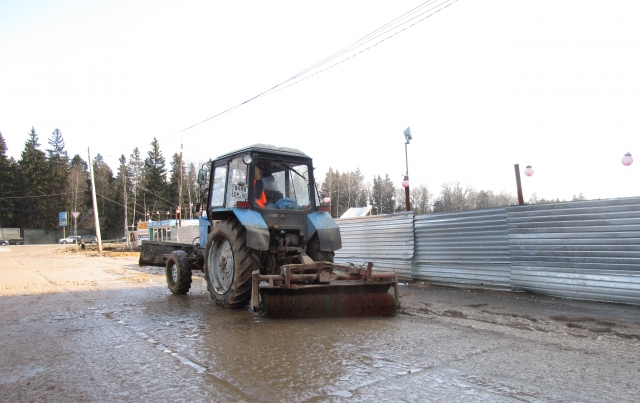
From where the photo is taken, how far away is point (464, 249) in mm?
9031

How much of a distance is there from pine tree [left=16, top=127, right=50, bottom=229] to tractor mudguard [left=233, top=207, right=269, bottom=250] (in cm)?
7579

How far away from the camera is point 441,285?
31.2 feet

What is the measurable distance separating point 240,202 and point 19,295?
5.69 meters

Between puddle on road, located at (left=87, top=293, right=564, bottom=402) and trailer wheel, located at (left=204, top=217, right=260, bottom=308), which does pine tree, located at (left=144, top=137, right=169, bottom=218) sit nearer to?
trailer wheel, located at (left=204, top=217, right=260, bottom=308)

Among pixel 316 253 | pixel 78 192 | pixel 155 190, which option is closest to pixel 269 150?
pixel 316 253

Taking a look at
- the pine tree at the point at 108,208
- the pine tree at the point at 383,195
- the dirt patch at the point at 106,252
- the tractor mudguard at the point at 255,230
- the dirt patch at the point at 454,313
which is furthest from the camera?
the pine tree at the point at 108,208

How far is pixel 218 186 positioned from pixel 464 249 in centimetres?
526

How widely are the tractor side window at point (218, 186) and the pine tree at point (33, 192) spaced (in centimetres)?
7394

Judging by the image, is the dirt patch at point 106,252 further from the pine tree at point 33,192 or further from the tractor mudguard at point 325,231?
the pine tree at point 33,192

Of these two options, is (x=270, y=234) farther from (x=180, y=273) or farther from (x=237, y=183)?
(x=180, y=273)

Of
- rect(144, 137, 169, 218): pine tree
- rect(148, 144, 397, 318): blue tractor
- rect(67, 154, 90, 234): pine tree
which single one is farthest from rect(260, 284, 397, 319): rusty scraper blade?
rect(67, 154, 90, 234): pine tree

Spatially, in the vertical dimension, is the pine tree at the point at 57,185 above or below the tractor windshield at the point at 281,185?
above

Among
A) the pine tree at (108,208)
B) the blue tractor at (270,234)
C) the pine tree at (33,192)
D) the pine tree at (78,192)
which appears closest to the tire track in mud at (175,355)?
the blue tractor at (270,234)

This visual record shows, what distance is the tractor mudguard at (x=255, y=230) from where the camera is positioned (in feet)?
20.8
